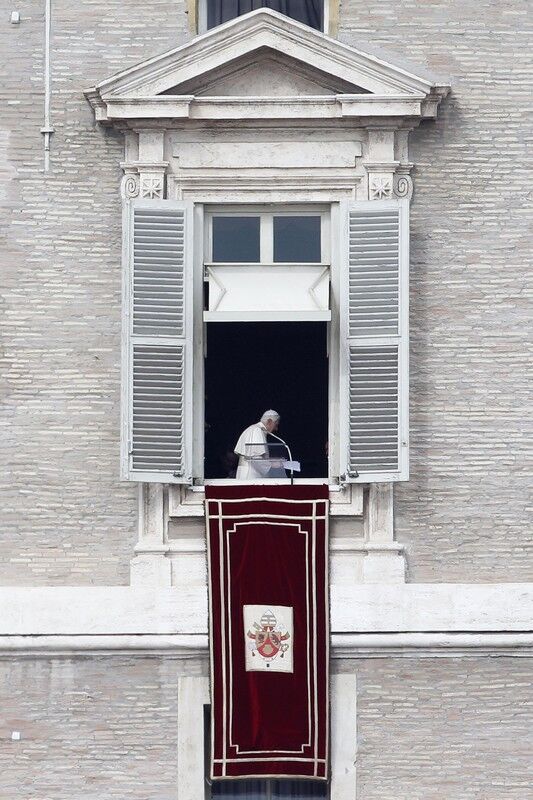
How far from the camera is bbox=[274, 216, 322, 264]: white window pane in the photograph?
16188 millimetres

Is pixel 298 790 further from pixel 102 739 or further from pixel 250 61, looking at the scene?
pixel 250 61

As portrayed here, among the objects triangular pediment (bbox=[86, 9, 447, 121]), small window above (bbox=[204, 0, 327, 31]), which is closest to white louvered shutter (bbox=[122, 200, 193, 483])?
triangular pediment (bbox=[86, 9, 447, 121])

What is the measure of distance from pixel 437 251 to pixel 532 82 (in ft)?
4.91

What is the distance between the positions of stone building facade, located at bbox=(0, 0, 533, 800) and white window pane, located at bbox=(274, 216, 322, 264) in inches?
28.2

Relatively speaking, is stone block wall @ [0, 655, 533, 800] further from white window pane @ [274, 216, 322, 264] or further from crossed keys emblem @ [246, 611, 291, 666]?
white window pane @ [274, 216, 322, 264]

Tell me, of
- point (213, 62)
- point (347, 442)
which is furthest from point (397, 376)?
point (213, 62)

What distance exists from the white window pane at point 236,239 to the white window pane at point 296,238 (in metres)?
0.16

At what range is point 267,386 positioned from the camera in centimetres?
1802

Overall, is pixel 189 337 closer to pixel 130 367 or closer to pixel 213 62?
pixel 130 367

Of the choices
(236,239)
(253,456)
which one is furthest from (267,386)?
(236,239)

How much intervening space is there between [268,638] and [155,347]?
7.75 ft

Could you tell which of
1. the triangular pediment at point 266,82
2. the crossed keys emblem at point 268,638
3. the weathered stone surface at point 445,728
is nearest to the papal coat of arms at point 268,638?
the crossed keys emblem at point 268,638

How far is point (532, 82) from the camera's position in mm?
16109

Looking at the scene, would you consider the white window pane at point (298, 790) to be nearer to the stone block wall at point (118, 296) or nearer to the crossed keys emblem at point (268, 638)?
the crossed keys emblem at point (268, 638)
